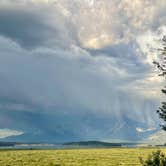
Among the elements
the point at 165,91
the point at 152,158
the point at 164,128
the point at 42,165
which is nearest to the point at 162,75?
the point at 165,91

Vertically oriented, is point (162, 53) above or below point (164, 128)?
above

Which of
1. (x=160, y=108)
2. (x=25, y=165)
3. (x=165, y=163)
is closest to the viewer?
(x=165, y=163)

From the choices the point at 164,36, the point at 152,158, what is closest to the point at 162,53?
the point at 164,36

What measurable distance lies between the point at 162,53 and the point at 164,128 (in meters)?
4.28

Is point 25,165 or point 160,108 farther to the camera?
point 25,165

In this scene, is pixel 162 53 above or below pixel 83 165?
above

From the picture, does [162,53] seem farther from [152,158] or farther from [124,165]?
[124,165]

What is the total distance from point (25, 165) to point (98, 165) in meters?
17.9

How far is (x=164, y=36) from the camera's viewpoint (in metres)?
20.5

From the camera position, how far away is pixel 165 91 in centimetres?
1995

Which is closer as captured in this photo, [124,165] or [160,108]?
[160,108]

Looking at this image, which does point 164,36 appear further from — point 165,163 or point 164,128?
point 165,163

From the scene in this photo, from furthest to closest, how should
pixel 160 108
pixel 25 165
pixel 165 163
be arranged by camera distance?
1. pixel 25 165
2. pixel 160 108
3. pixel 165 163

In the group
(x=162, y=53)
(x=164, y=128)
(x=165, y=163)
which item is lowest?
(x=165, y=163)
